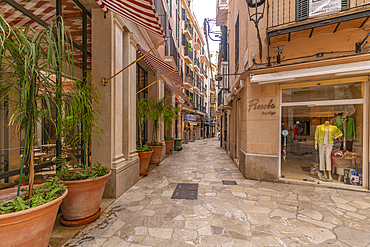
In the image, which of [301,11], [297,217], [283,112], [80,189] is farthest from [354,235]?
[301,11]

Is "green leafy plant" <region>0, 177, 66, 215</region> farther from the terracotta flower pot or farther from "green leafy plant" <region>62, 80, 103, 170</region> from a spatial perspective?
"green leafy plant" <region>62, 80, 103, 170</region>

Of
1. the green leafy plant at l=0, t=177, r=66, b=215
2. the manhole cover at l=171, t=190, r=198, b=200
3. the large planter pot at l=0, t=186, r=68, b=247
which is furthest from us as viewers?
the manhole cover at l=171, t=190, r=198, b=200

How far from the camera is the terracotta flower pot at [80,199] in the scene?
9.09 ft

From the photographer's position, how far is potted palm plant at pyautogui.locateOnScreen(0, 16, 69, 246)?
169cm

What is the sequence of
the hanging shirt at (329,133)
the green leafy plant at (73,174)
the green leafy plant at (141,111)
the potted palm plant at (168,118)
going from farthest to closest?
the potted palm plant at (168,118) < the green leafy plant at (141,111) < the hanging shirt at (329,133) < the green leafy plant at (73,174)

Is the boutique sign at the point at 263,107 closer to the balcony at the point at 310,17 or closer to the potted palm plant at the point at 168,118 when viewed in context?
the balcony at the point at 310,17

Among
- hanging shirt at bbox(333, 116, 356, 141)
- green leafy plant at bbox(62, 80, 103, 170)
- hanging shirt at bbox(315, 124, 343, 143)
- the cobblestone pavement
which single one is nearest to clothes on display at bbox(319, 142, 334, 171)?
hanging shirt at bbox(315, 124, 343, 143)

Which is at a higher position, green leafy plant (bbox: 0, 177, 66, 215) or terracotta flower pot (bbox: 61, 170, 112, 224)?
green leafy plant (bbox: 0, 177, 66, 215)

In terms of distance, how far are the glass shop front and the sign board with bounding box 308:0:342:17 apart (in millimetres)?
1973

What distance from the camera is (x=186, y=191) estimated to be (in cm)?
451

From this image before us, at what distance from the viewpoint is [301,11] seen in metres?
5.06

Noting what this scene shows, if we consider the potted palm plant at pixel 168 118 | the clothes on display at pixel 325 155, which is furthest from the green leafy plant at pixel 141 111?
→ the clothes on display at pixel 325 155

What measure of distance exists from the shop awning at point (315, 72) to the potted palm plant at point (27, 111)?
5.07 m

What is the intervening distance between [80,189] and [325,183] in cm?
640
